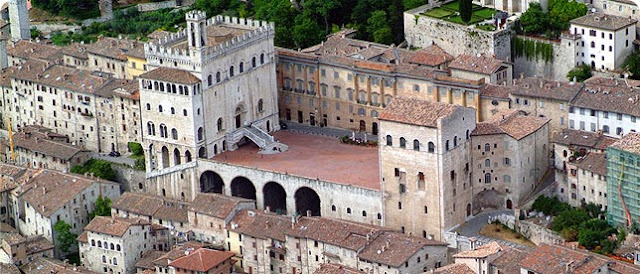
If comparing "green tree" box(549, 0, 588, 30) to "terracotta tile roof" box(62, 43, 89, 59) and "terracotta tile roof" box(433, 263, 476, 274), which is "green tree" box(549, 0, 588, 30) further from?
"terracotta tile roof" box(62, 43, 89, 59)

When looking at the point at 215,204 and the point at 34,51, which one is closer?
the point at 215,204

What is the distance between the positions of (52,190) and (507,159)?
4018 centimetres

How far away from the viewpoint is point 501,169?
161625mm

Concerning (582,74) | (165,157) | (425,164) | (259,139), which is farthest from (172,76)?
(582,74)

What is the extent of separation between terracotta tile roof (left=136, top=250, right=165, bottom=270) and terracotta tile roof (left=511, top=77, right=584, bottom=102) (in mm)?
32454

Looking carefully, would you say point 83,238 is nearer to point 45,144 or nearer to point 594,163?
point 45,144

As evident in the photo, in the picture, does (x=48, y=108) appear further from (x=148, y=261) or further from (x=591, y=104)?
(x=591, y=104)

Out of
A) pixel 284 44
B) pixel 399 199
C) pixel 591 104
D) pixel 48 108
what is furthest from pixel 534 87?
pixel 48 108

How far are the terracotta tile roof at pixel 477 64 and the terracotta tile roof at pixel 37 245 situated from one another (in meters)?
37.8

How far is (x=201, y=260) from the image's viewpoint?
158 m

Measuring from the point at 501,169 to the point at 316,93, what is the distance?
2437cm

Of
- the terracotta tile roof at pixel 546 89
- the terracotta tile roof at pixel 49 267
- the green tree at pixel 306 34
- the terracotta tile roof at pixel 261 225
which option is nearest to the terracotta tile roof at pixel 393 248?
the terracotta tile roof at pixel 261 225

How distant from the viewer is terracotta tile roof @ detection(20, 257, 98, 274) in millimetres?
162750

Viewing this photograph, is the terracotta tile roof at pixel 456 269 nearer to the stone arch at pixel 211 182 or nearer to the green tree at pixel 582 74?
the stone arch at pixel 211 182
